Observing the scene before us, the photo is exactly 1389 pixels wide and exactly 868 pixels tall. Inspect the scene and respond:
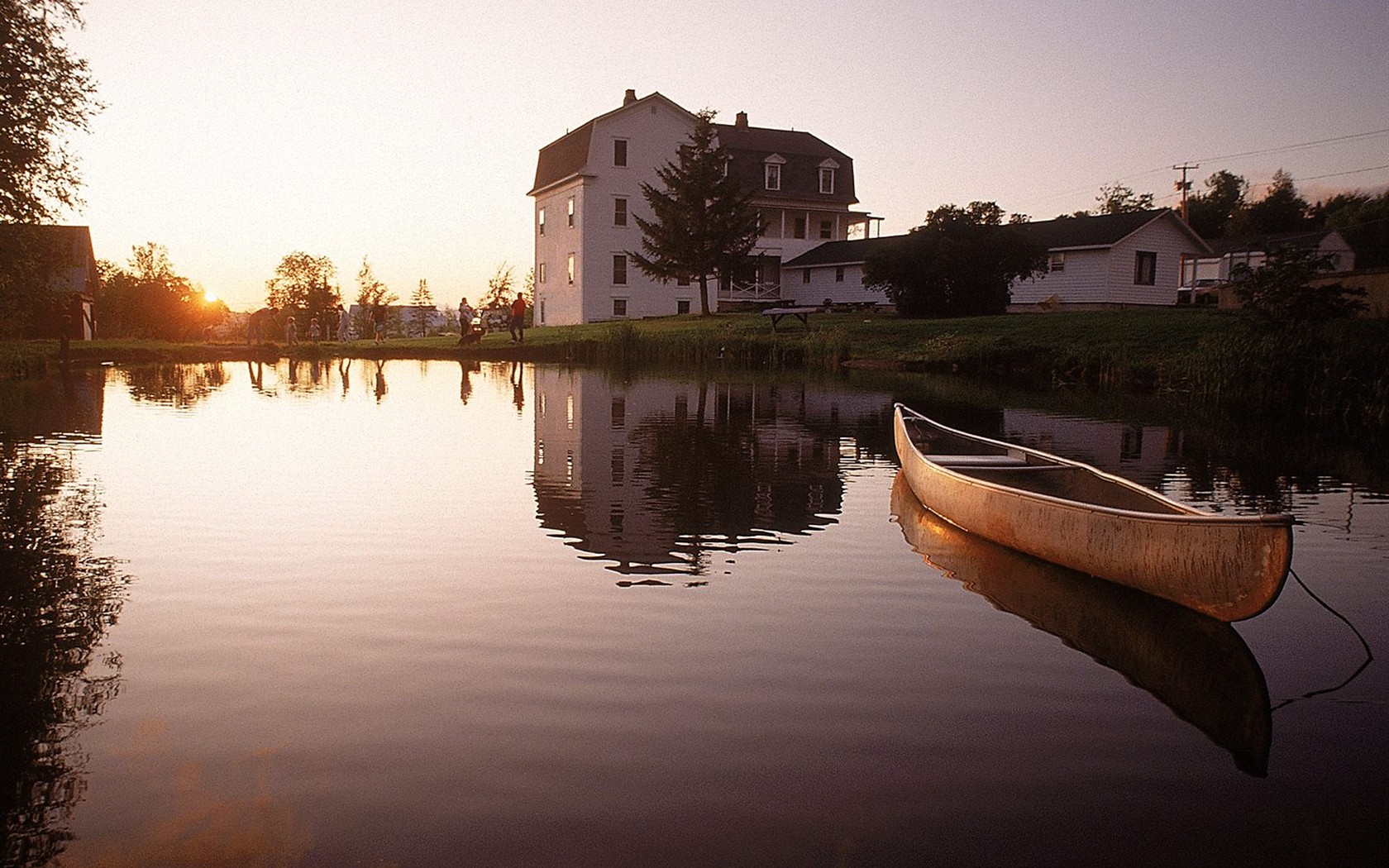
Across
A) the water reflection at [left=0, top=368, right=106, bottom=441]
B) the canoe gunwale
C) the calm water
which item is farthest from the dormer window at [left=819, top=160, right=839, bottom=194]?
the canoe gunwale

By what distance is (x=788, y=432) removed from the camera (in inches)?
833

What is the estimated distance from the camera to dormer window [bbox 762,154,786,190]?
7069 centimetres

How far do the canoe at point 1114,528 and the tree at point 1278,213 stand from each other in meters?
Answer: 92.0

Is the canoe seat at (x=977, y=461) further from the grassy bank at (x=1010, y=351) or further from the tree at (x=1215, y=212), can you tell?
A: the tree at (x=1215, y=212)

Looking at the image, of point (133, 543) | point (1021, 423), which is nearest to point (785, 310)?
point (1021, 423)

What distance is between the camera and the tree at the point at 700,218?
5747cm

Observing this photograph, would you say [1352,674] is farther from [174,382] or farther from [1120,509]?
[174,382]

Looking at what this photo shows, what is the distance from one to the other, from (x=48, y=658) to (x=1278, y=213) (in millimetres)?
104558

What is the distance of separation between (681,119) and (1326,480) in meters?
54.8

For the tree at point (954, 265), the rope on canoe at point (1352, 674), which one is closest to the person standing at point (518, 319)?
the tree at point (954, 265)

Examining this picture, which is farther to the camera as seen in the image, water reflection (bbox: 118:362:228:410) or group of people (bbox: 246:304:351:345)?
group of people (bbox: 246:304:351:345)

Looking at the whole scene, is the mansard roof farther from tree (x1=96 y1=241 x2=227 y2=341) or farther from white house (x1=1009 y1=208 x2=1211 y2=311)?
tree (x1=96 y1=241 x2=227 y2=341)

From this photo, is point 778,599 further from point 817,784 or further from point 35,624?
point 35,624

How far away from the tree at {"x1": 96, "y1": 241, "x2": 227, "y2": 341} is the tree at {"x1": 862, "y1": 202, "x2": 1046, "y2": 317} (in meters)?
52.4
